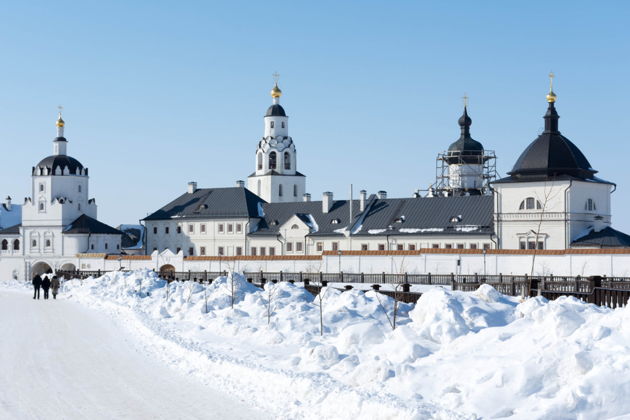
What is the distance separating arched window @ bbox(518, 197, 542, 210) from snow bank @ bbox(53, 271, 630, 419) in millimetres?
35139

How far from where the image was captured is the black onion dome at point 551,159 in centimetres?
5659

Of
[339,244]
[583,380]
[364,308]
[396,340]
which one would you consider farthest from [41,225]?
[583,380]

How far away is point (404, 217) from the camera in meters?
66.1

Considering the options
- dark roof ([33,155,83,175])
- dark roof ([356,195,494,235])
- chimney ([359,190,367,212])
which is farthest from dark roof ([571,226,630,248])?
dark roof ([33,155,83,175])

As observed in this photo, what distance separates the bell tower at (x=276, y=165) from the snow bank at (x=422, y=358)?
6738cm

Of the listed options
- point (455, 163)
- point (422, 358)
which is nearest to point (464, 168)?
point (455, 163)

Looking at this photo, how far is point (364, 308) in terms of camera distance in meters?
22.9

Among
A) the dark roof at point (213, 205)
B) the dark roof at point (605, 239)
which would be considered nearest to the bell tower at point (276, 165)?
the dark roof at point (213, 205)

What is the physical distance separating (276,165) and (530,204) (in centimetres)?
3925

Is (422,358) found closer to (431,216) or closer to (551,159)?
(551,159)

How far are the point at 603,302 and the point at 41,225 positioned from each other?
6544 centimetres

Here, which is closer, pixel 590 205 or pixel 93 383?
pixel 93 383

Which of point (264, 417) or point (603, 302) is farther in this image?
point (603, 302)

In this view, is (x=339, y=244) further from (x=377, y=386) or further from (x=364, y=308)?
(x=377, y=386)
